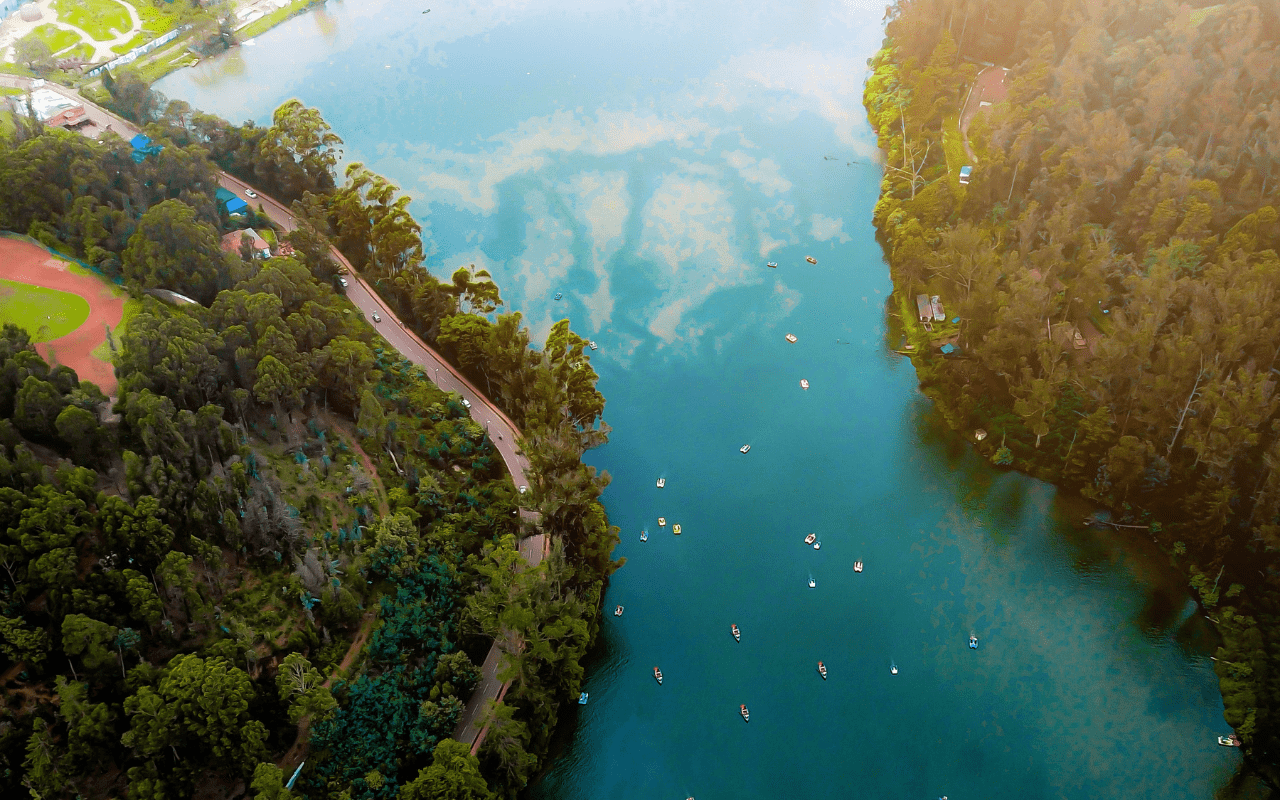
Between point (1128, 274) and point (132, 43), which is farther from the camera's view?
point (132, 43)

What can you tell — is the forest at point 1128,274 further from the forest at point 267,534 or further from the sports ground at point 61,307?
the sports ground at point 61,307

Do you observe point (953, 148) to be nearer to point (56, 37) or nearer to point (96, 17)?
point (96, 17)

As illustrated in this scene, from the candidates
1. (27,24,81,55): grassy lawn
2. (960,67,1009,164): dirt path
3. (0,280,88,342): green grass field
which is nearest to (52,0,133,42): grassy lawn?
(27,24,81,55): grassy lawn

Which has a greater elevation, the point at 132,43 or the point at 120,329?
the point at 132,43

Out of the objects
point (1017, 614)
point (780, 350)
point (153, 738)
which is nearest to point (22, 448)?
point (153, 738)

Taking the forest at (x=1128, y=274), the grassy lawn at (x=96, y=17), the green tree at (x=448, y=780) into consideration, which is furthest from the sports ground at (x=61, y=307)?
the grassy lawn at (x=96, y=17)

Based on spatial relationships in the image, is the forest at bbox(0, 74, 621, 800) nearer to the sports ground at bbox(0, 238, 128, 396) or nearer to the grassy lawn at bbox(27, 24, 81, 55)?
the sports ground at bbox(0, 238, 128, 396)

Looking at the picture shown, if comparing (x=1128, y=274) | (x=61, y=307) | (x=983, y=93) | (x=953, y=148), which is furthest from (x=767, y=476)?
(x=983, y=93)
